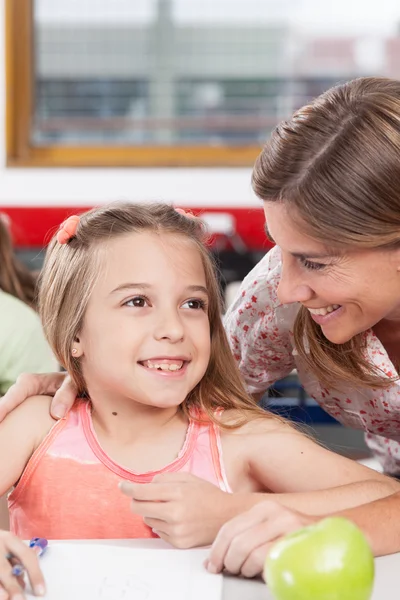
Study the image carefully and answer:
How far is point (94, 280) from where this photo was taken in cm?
127

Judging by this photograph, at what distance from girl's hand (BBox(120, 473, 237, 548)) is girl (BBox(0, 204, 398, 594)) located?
203 mm

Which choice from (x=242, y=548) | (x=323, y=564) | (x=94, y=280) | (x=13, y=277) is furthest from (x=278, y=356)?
(x=13, y=277)

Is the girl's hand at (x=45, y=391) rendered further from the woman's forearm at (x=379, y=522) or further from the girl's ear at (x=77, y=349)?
the woman's forearm at (x=379, y=522)

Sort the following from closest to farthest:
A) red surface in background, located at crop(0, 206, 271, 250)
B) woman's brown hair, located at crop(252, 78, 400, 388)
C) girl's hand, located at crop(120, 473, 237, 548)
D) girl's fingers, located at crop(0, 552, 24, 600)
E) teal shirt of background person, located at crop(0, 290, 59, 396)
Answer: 1. girl's fingers, located at crop(0, 552, 24, 600)
2. girl's hand, located at crop(120, 473, 237, 548)
3. woman's brown hair, located at crop(252, 78, 400, 388)
4. teal shirt of background person, located at crop(0, 290, 59, 396)
5. red surface in background, located at crop(0, 206, 271, 250)

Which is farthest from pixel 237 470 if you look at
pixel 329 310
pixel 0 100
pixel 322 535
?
pixel 0 100

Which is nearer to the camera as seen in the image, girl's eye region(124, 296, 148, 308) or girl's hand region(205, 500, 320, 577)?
girl's hand region(205, 500, 320, 577)

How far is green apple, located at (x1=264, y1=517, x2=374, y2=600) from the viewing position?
0.69m

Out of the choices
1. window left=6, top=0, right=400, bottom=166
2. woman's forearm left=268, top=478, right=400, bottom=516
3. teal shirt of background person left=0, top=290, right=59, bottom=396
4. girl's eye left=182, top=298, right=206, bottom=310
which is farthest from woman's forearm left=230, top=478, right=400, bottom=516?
window left=6, top=0, right=400, bottom=166

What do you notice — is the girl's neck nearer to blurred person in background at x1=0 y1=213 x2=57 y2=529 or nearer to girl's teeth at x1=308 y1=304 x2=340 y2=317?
girl's teeth at x1=308 y1=304 x2=340 y2=317

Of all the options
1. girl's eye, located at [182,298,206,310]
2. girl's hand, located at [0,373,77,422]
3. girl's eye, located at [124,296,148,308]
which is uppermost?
girl's eye, located at [124,296,148,308]

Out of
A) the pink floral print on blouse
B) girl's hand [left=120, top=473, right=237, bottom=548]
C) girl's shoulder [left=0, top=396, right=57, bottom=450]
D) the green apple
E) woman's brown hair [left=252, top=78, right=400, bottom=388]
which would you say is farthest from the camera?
the pink floral print on blouse

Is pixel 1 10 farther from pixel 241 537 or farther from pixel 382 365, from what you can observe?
pixel 241 537

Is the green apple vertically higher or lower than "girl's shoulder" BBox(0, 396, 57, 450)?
higher

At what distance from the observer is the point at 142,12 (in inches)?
164
